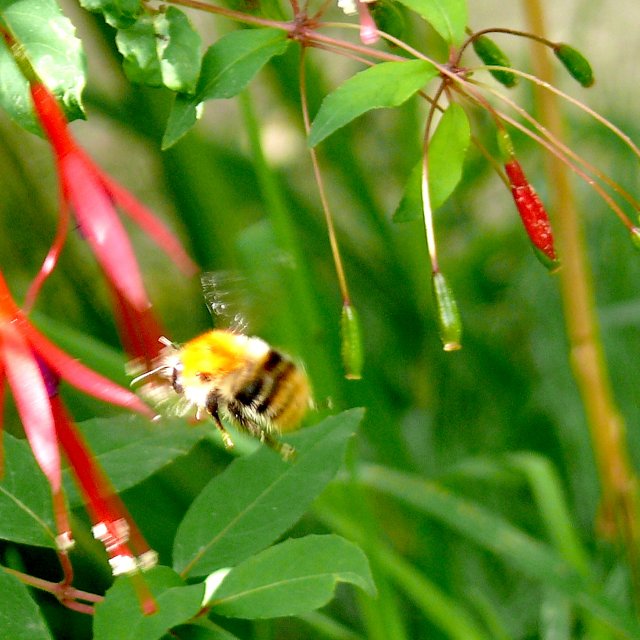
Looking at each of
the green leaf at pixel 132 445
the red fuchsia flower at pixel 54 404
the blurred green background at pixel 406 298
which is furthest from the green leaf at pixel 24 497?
the blurred green background at pixel 406 298

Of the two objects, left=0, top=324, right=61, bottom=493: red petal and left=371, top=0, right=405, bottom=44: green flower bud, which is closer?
left=0, top=324, right=61, bottom=493: red petal

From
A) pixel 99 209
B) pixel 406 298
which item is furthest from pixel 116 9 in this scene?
pixel 406 298

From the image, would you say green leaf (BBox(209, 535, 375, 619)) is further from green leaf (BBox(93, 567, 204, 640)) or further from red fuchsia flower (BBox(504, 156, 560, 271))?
red fuchsia flower (BBox(504, 156, 560, 271))

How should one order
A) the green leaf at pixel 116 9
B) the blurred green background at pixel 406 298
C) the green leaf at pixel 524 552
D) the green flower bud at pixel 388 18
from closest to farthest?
the green leaf at pixel 116 9, the green flower bud at pixel 388 18, the green leaf at pixel 524 552, the blurred green background at pixel 406 298

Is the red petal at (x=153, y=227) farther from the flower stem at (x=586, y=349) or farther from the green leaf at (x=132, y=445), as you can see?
the flower stem at (x=586, y=349)

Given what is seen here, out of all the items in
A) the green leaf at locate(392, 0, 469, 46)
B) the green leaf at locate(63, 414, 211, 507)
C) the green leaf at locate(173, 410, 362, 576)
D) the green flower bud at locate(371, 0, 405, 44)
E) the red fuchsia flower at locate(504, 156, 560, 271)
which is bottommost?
the green leaf at locate(173, 410, 362, 576)

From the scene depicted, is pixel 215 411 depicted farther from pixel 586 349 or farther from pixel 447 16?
pixel 586 349

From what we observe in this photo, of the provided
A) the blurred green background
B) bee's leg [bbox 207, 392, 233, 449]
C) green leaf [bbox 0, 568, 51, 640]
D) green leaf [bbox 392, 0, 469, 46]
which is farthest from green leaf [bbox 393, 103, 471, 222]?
the blurred green background

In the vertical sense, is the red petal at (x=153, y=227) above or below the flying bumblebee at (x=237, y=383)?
above
